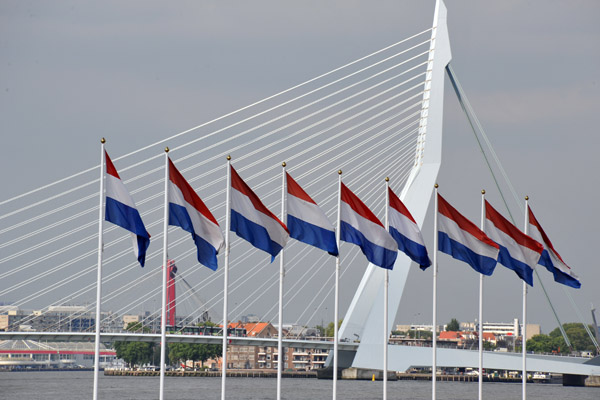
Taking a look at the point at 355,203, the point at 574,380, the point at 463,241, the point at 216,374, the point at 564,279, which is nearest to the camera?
the point at 355,203

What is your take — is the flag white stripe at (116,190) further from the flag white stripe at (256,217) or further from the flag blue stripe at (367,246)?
the flag blue stripe at (367,246)

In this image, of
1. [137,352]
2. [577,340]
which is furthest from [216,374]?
[577,340]

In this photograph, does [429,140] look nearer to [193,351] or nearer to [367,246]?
[367,246]

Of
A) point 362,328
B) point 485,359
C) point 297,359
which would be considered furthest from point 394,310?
point 297,359

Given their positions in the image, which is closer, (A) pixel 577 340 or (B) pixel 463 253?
(B) pixel 463 253

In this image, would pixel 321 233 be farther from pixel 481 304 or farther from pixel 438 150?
pixel 438 150

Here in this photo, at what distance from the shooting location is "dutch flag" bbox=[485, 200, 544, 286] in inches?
912

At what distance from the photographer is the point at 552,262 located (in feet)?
79.7

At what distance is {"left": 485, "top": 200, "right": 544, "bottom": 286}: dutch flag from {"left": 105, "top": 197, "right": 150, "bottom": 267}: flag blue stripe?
8.13 meters

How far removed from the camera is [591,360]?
2670 inches

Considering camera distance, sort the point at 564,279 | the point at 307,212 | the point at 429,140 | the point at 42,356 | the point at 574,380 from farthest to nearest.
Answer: the point at 42,356 < the point at 574,380 < the point at 429,140 < the point at 564,279 < the point at 307,212

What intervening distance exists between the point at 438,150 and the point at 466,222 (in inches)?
869

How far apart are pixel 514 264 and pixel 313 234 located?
5.42m

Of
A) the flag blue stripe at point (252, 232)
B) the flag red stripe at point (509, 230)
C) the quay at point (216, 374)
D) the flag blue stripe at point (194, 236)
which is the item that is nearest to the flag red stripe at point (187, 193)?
the flag blue stripe at point (194, 236)
